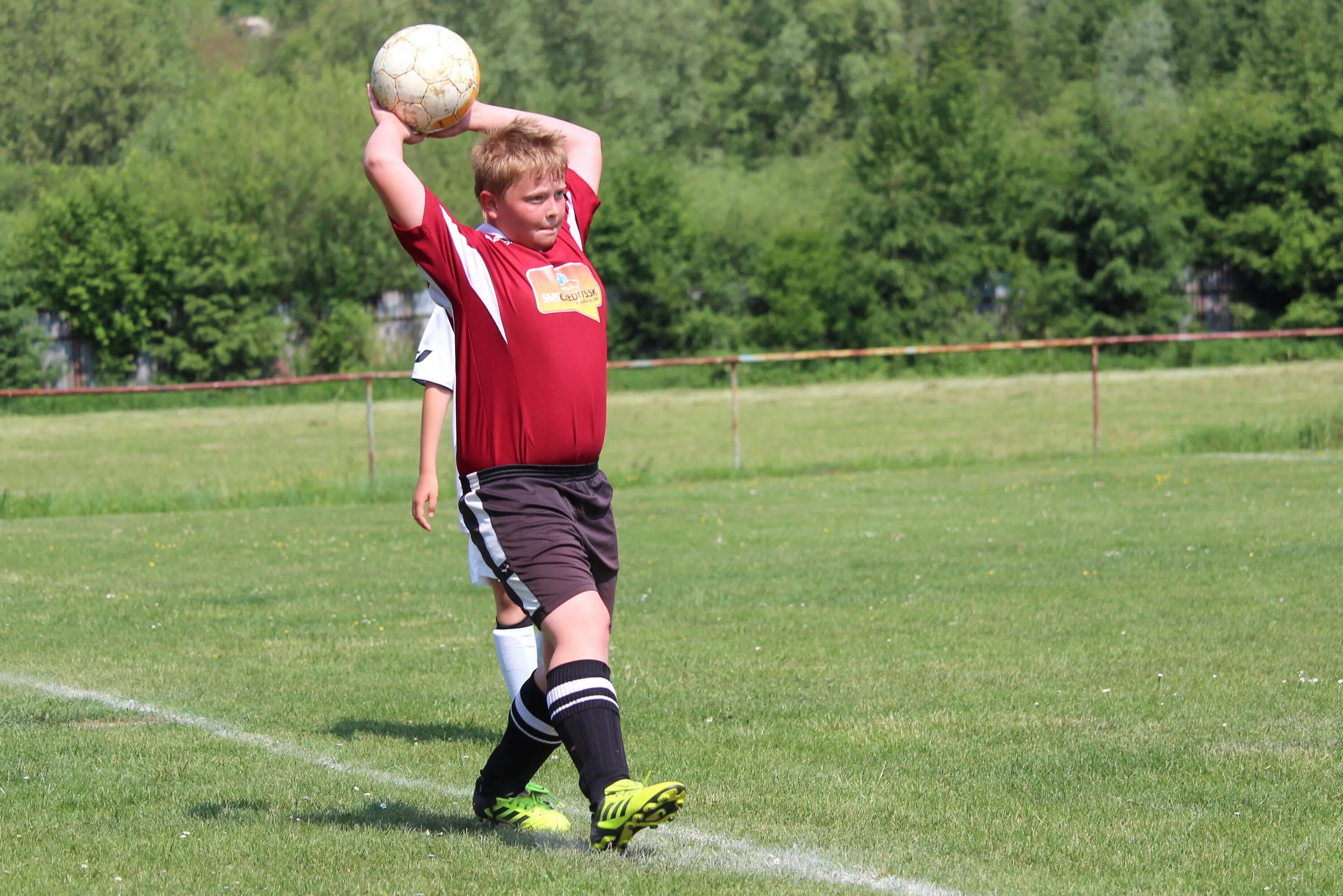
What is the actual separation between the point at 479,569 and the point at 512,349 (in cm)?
68

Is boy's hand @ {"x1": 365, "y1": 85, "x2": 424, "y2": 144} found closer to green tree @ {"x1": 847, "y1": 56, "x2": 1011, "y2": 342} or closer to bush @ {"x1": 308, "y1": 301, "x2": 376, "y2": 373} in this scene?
bush @ {"x1": 308, "y1": 301, "x2": 376, "y2": 373}

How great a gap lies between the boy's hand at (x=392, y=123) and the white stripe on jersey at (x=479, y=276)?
1.18ft

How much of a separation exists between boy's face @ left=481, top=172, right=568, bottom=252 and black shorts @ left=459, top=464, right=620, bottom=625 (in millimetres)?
646

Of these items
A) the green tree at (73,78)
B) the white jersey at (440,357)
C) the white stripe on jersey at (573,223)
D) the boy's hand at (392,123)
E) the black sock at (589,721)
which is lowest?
the black sock at (589,721)

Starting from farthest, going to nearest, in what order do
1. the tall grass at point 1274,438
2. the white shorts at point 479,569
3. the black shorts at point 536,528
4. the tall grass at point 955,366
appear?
the tall grass at point 955,366
the tall grass at point 1274,438
the white shorts at point 479,569
the black shorts at point 536,528

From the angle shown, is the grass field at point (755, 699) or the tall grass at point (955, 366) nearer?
the grass field at point (755, 699)

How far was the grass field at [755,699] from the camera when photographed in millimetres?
4207

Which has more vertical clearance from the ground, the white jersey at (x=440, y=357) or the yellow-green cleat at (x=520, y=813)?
the white jersey at (x=440, y=357)

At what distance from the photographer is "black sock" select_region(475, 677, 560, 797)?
176 inches

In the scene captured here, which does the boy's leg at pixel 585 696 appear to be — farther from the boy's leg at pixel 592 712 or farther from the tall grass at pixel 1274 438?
the tall grass at pixel 1274 438

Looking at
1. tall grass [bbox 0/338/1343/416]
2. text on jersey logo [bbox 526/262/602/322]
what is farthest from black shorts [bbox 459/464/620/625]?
tall grass [bbox 0/338/1343/416]

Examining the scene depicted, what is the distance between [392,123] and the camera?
14.2ft

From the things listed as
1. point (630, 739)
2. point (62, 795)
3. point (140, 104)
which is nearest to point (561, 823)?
point (630, 739)

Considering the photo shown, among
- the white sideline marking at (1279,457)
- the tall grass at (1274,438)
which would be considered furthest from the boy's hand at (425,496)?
the tall grass at (1274,438)
